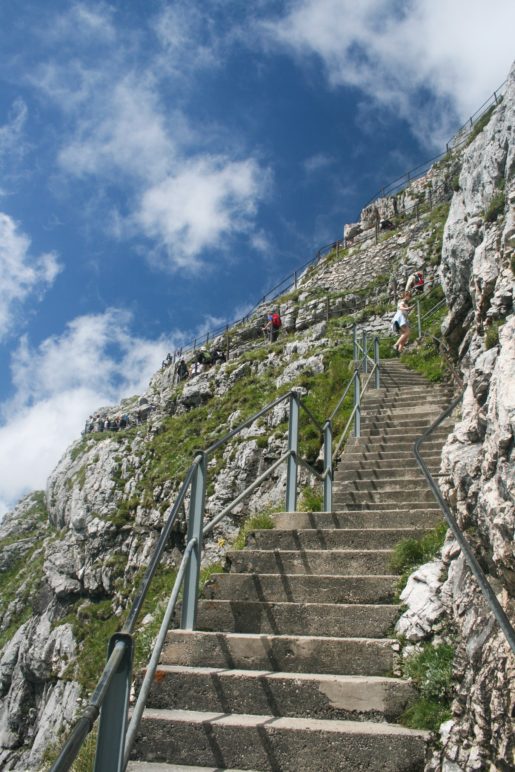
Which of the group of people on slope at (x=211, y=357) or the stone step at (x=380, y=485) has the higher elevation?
the group of people on slope at (x=211, y=357)

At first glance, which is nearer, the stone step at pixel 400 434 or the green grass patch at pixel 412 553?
the green grass patch at pixel 412 553

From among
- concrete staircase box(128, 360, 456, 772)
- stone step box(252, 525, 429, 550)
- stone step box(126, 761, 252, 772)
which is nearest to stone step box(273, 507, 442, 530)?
concrete staircase box(128, 360, 456, 772)

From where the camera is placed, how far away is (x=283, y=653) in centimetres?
393

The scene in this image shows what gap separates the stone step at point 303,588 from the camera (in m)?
4.57

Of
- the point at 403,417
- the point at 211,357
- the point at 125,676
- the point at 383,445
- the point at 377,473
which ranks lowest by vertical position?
the point at 125,676

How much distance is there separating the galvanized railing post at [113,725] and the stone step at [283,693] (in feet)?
4.44

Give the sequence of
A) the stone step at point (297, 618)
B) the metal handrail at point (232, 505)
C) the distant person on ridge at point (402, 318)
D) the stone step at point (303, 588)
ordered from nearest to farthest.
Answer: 1. the stone step at point (297, 618)
2. the stone step at point (303, 588)
3. the metal handrail at point (232, 505)
4. the distant person on ridge at point (402, 318)

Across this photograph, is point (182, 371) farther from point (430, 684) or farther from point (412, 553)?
point (430, 684)

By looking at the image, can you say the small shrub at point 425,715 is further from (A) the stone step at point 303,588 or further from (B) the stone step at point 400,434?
(B) the stone step at point 400,434

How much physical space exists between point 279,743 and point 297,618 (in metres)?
1.16

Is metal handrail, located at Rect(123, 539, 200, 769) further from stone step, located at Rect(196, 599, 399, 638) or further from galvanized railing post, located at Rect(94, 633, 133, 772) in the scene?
stone step, located at Rect(196, 599, 399, 638)

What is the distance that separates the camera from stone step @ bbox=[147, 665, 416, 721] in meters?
3.46

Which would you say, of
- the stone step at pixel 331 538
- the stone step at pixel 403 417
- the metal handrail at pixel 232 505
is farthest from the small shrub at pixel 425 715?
the stone step at pixel 403 417

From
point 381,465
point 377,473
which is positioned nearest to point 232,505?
point 377,473
